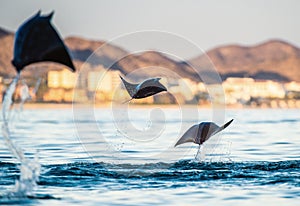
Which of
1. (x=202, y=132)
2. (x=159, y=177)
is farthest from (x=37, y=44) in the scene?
(x=202, y=132)

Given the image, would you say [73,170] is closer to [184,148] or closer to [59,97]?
[184,148]

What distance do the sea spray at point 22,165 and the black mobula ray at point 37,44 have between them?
0.46m

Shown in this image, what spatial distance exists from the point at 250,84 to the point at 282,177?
316ft

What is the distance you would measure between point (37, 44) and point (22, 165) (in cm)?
391

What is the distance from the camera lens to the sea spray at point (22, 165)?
1789cm

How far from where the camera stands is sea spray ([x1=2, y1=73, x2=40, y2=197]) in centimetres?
1789

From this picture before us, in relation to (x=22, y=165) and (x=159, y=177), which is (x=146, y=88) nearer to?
(x=159, y=177)

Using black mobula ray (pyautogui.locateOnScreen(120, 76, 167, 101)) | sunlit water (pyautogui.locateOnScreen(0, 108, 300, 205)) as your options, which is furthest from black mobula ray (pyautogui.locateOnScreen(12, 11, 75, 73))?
black mobula ray (pyautogui.locateOnScreen(120, 76, 167, 101))

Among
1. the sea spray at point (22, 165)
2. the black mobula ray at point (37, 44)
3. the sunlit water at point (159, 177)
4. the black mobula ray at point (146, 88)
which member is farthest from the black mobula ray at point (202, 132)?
the black mobula ray at point (37, 44)

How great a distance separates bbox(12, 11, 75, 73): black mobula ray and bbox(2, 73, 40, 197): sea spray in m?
0.46

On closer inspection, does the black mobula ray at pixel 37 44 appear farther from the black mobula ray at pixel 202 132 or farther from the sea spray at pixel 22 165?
the black mobula ray at pixel 202 132

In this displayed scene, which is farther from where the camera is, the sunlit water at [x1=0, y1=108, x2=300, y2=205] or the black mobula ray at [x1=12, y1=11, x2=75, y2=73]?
the sunlit water at [x1=0, y1=108, x2=300, y2=205]

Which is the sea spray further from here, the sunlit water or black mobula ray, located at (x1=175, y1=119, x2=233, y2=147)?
black mobula ray, located at (x1=175, y1=119, x2=233, y2=147)

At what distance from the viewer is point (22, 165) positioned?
19.6 meters
